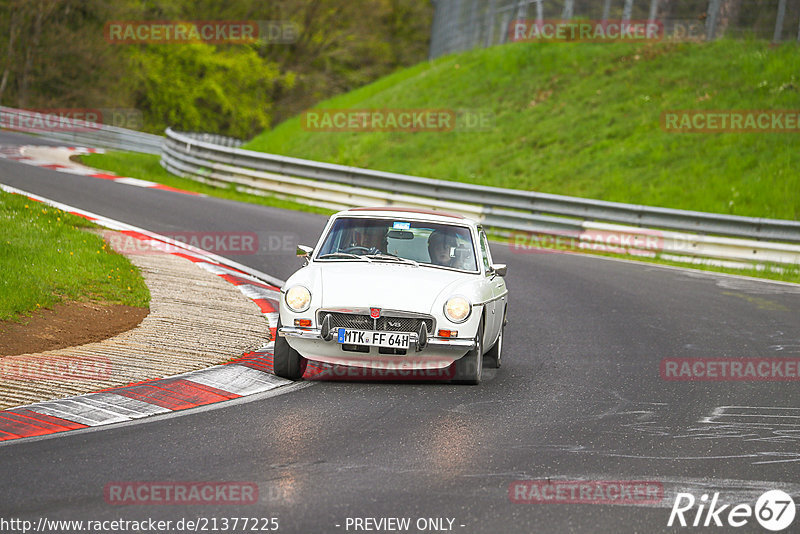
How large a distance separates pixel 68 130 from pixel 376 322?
28.6 meters

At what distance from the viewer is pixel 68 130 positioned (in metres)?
33.6

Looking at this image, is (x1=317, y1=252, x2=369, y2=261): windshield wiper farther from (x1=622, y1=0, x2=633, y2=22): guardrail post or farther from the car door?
(x1=622, y1=0, x2=633, y2=22): guardrail post

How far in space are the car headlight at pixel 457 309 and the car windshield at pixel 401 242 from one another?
858 mm

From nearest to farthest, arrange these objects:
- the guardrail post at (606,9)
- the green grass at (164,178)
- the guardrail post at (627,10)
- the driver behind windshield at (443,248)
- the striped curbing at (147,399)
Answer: the striped curbing at (147,399), the driver behind windshield at (443,248), the green grass at (164,178), the guardrail post at (627,10), the guardrail post at (606,9)

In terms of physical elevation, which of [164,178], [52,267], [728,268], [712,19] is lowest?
[52,267]

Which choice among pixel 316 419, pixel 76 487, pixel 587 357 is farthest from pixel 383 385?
pixel 76 487

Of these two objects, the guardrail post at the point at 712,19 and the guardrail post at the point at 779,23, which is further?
the guardrail post at the point at 712,19

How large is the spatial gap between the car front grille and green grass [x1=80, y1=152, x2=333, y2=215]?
44.7ft

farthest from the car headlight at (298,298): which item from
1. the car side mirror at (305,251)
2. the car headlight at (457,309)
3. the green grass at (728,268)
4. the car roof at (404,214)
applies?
the green grass at (728,268)

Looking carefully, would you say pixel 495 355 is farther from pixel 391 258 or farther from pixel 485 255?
pixel 391 258

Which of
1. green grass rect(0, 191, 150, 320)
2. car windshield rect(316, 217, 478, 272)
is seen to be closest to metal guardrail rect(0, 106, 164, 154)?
green grass rect(0, 191, 150, 320)

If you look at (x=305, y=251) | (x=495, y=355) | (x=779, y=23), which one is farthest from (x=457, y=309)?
(x=779, y=23)

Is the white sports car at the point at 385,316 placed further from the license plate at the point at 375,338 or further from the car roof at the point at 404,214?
the car roof at the point at 404,214

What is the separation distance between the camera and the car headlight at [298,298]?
8.05m
